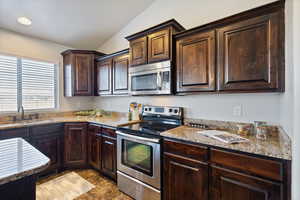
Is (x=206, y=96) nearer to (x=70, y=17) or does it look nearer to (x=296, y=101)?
(x=296, y=101)

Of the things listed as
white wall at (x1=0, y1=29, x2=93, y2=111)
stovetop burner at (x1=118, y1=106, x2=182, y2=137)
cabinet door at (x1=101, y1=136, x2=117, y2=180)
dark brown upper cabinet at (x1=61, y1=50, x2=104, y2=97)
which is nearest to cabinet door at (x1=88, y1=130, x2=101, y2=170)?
cabinet door at (x1=101, y1=136, x2=117, y2=180)

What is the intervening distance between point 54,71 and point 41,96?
2.03 ft

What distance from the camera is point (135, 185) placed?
195 centimetres

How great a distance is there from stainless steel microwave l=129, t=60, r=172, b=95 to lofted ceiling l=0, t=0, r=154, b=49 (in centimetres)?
124

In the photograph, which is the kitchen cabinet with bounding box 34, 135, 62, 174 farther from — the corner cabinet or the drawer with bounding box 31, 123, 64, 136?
the corner cabinet

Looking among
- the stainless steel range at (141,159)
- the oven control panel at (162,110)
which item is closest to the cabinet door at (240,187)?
the stainless steel range at (141,159)

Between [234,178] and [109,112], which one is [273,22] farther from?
[109,112]

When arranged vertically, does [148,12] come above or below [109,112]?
above

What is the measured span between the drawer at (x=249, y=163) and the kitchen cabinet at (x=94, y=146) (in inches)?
75.3

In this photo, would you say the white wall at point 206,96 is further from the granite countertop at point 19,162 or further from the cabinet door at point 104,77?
the granite countertop at point 19,162

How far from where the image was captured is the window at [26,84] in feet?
8.59

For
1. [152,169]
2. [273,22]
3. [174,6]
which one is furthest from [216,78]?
[174,6]

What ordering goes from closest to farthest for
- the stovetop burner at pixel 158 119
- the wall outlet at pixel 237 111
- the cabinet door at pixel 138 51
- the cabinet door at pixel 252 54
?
the cabinet door at pixel 252 54, the wall outlet at pixel 237 111, the stovetop burner at pixel 158 119, the cabinet door at pixel 138 51

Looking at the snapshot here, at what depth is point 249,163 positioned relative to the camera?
1.20 meters
